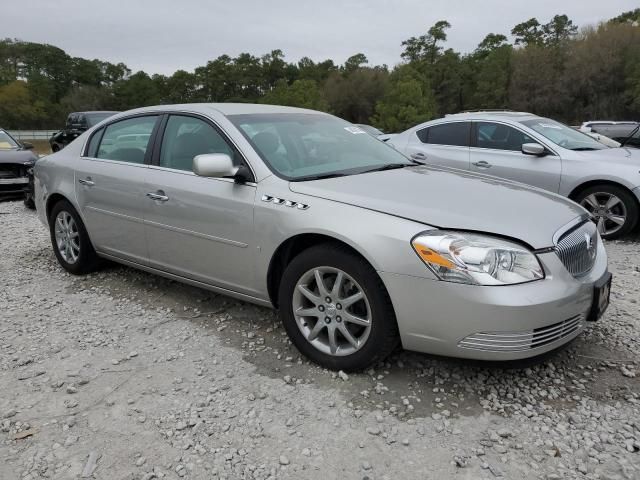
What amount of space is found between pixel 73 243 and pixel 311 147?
2615 millimetres

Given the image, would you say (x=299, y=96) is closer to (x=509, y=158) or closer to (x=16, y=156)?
(x=16, y=156)

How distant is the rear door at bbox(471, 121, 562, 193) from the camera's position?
6309 mm

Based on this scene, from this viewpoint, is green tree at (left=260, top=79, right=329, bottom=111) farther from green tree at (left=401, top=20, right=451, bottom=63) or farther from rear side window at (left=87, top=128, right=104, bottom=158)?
rear side window at (left=87, top=128, right=104, bottom=158)

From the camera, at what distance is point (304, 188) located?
3.16 metres

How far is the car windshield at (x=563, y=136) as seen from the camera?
6504mm

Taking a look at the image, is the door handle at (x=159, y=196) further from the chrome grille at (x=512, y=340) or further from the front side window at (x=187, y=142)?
the chrome grille at (x=512, y=340)

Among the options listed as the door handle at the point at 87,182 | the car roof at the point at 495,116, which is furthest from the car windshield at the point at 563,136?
the door handle at the point at 87,182

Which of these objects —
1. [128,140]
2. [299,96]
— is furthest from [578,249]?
[299,96]

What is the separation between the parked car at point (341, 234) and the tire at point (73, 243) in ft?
0.94

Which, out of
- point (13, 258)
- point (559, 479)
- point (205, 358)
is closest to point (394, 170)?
point (205, 358)

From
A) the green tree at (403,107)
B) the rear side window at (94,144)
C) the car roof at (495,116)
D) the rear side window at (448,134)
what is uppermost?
the green tree at (403,107)

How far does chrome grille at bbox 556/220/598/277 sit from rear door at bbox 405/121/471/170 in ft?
13.2

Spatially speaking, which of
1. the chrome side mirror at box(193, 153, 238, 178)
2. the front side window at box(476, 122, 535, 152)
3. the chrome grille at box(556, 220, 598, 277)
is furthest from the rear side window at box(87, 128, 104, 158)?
the front side window at box(476, 122, 535, 152)

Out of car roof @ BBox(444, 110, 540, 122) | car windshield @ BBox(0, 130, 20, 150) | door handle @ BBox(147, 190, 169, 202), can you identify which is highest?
car roof @ BBox(444, 110, 540, 122)
